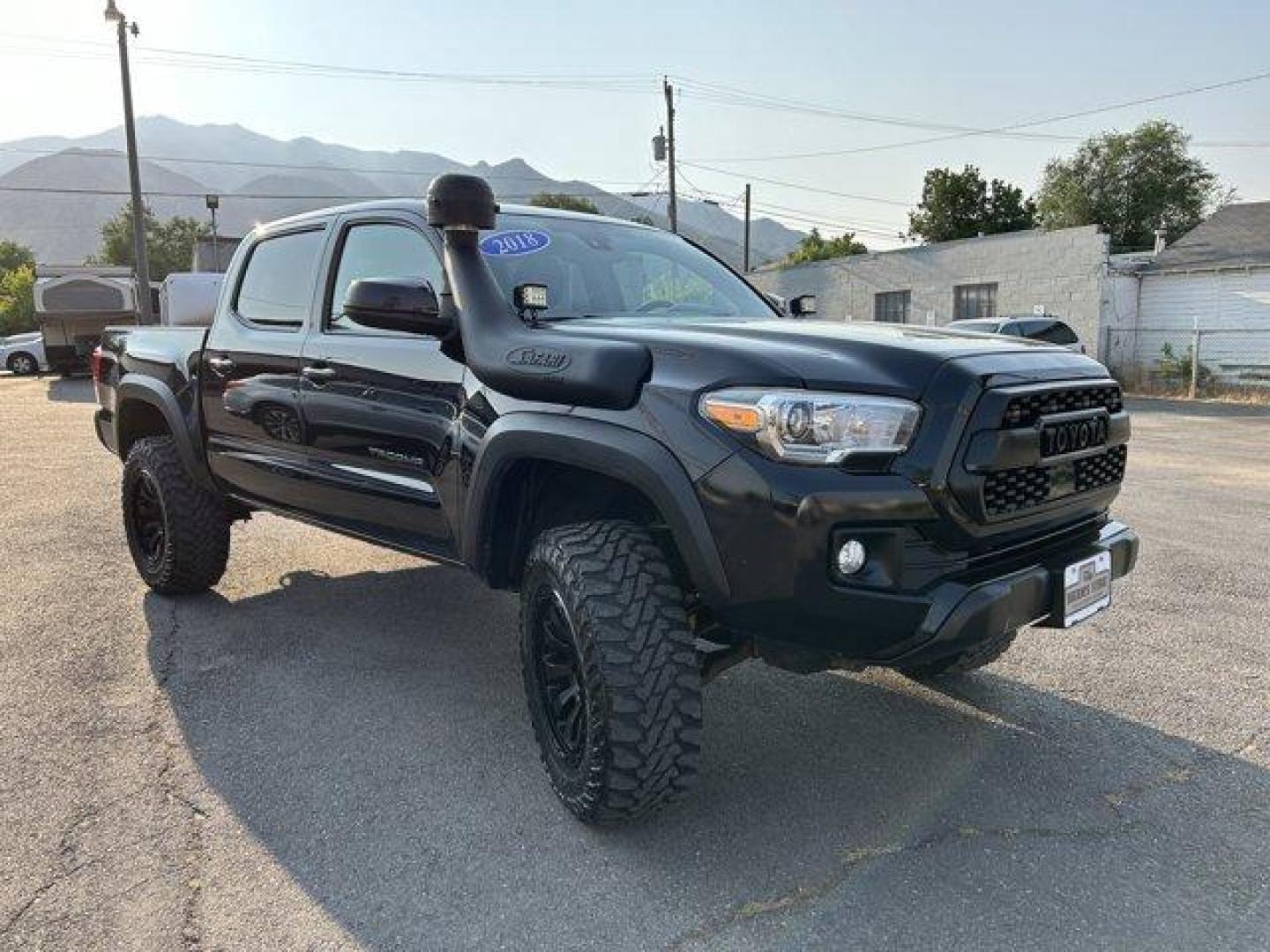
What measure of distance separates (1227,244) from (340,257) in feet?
83.2

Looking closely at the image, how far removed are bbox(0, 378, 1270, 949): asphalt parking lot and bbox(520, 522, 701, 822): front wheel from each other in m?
0.22

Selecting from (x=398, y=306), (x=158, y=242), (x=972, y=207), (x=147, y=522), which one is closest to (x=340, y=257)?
(x=398, y=306)

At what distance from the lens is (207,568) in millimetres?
4926

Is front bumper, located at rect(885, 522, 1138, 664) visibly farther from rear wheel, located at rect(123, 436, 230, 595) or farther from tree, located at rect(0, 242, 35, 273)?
tree, located at rect(0, 242, 35, 273)

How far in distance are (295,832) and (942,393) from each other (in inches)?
86.4

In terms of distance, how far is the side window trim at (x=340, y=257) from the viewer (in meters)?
3.60

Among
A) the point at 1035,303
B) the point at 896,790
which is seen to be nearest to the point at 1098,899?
the point at 896,790

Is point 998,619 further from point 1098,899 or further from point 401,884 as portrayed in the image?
point 401,884

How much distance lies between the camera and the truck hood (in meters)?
2.41

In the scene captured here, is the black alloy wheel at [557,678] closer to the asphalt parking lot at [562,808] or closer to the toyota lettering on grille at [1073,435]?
the asphalt parking lot at [562,808]

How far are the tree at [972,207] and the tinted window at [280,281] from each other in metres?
43.8

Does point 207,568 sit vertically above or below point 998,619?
below

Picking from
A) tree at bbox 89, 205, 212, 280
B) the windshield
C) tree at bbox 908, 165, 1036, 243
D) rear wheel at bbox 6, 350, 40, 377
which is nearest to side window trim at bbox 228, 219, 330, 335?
the windshield

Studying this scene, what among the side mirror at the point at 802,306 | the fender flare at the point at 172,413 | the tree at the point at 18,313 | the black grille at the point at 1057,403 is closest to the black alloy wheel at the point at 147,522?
the fender flare at the point at 172,413
